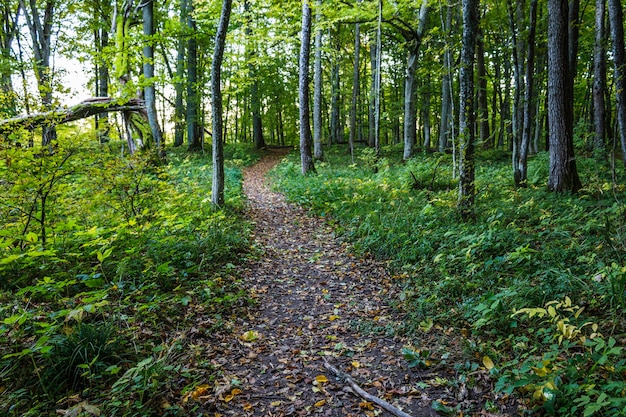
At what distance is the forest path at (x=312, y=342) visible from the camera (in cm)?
334

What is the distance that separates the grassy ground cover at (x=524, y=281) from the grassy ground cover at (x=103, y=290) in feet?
9.05

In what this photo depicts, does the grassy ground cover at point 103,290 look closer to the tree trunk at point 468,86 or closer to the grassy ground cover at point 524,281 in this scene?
the grassy ground cover at point 524,281

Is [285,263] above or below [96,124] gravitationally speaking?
below

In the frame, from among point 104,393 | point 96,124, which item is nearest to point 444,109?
point 96,124

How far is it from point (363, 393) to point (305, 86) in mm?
11978

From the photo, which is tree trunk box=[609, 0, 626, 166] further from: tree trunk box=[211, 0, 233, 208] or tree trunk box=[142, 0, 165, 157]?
tree trunk box=[142, 0, 165, 157]

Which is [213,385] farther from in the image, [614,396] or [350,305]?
[614,396]

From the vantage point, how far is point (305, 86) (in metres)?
13.4

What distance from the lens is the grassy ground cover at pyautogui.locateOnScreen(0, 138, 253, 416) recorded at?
3027mm

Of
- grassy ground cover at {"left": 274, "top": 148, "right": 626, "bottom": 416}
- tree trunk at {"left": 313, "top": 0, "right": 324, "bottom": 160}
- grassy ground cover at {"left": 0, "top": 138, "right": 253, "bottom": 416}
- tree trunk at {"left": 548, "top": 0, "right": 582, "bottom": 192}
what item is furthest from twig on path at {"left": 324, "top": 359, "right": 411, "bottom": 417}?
tree trunk at {"left": 313, "top": 0, "right": 324, "bottom": 160}

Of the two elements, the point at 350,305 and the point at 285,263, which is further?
the point at 285,263

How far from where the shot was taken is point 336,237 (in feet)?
26.9

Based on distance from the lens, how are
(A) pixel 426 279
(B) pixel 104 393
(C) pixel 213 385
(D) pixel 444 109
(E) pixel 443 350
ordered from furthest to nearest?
(D) pixel 444 109, (A) pixel 426 279, (E) pixel 443 350, (C) pixel 213 385, (B) pixel 104 393

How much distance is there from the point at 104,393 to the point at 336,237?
581cm
